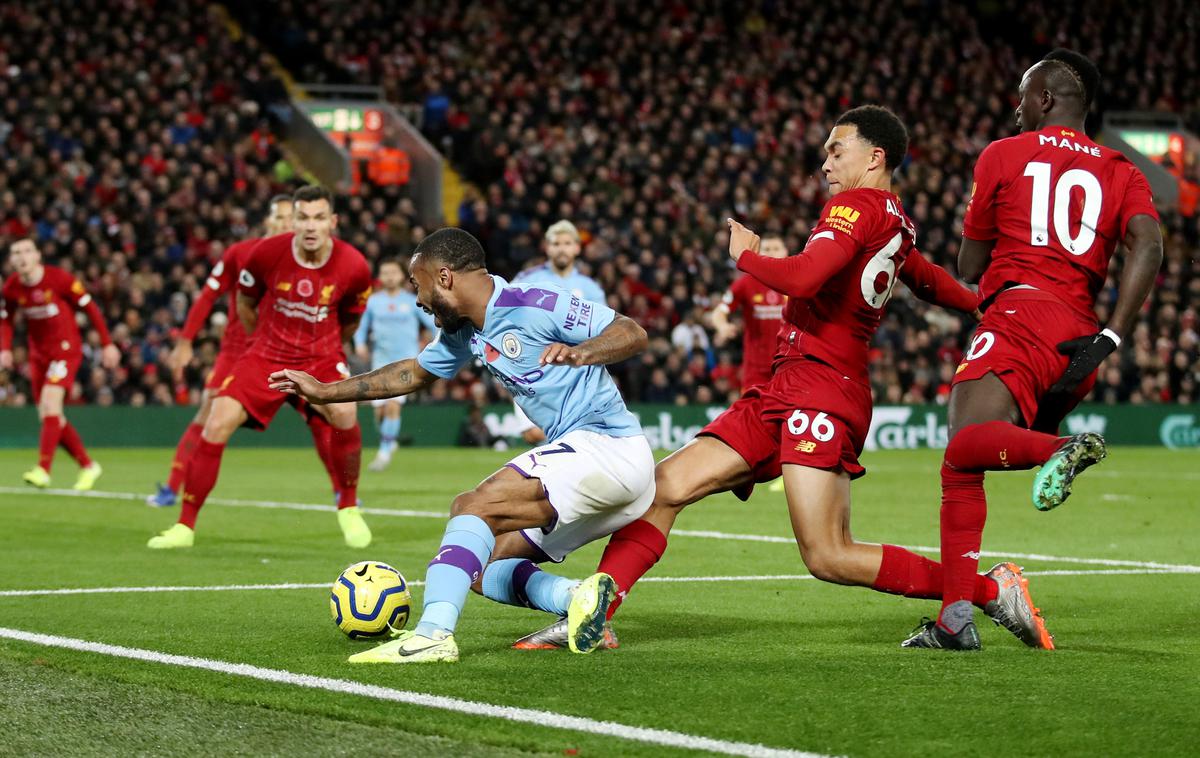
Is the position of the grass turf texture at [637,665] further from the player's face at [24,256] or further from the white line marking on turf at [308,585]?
the player's face at [24,256]

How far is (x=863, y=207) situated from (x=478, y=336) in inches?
59.0

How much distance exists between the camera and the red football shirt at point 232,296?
1145cm

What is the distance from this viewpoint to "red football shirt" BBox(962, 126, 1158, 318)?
623cm

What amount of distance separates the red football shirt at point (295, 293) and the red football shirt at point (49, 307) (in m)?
5.83

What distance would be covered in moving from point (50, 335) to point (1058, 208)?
12209mm

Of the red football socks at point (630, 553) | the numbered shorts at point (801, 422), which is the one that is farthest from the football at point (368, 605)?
the numbered shorts at point (801, 422)

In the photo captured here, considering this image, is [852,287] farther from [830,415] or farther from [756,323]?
[756,323]

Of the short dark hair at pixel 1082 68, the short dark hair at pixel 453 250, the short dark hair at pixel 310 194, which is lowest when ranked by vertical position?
the short dark hair at pixel 310 194

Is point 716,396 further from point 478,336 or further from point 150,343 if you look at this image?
point 478,336

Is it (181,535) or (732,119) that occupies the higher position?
(732,119)

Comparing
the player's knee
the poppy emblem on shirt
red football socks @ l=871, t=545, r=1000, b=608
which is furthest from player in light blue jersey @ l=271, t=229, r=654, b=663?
red football socks @ l=871, t=545, r=1000, b=608

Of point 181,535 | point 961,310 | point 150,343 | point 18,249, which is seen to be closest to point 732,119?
point 150,343

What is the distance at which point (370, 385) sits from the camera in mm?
6469

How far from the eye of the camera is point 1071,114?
21.0 ft
